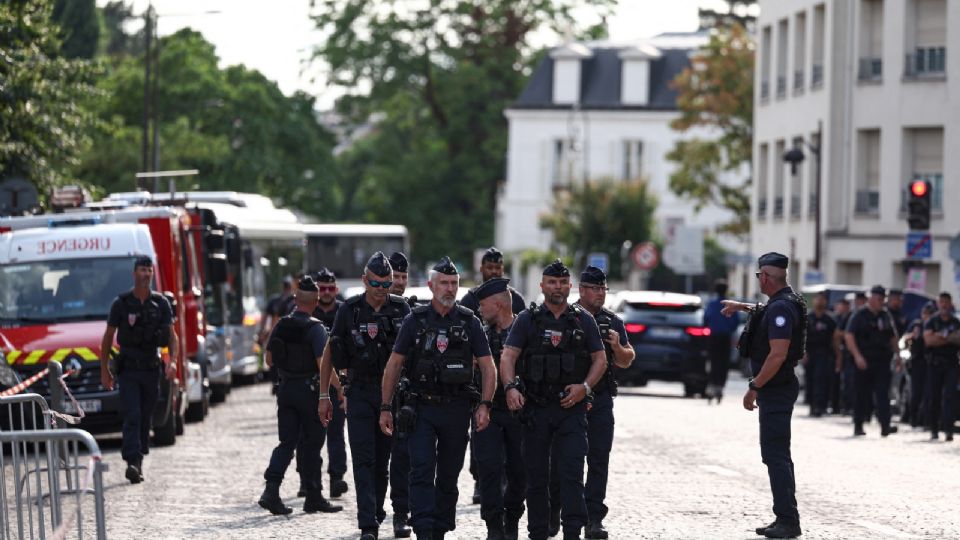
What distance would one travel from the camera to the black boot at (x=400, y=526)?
13.6m

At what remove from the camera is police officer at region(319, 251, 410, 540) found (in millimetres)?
13406

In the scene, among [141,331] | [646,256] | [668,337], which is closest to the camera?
[141,331]

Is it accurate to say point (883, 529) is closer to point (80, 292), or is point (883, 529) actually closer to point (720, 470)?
point (720, 470)

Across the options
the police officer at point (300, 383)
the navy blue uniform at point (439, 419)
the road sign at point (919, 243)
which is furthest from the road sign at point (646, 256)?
the navy blue uniform at point (439, 419)

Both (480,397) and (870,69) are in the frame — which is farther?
(870,69)

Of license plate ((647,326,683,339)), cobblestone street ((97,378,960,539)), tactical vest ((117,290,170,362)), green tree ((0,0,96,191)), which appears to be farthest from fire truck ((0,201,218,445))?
license plate ((647,326,683,339))

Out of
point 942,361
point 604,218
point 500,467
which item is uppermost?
point 604,218

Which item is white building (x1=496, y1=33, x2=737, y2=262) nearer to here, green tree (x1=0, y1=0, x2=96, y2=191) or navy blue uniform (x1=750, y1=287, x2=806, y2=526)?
green tree (x1=0, y1=0, x2=96, y2=191)

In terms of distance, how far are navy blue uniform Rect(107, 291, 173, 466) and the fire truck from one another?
8.02ft

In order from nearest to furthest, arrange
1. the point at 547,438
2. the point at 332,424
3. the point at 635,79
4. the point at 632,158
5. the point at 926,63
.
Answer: the point at 547,438 → the point at 332,424 → the point at 926,63 → the point at 632,158 → the point at 635,79

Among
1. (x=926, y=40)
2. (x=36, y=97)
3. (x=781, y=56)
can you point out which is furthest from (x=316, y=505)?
(x=781, y=56)

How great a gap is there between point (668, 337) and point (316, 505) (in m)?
18.4

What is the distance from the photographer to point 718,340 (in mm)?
31750

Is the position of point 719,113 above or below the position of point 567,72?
below
